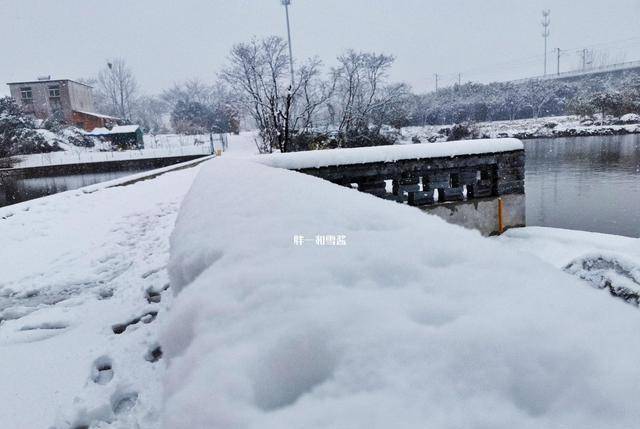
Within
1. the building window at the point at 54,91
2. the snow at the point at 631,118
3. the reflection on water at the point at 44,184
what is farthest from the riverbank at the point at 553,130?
the building window at the point at 54,91

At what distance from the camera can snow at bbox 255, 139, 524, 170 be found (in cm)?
539

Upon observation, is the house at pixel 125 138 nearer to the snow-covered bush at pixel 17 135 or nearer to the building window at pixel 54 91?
the snow-covered bush at pixel 17 135

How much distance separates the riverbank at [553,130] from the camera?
3422 centimetres

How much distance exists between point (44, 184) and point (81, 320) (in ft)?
69.5

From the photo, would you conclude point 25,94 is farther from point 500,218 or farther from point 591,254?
point 591,254

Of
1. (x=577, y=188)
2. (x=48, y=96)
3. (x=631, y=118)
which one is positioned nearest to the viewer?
(x=577, y=188)

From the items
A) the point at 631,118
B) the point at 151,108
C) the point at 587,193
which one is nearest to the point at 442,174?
the point at 587,193

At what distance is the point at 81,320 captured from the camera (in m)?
3.32

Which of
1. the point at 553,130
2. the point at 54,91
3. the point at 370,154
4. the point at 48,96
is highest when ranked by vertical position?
the point at 54,91

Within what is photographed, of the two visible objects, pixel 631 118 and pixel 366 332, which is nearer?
pixel 366 332

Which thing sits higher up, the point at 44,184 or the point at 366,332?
the point at 366,332

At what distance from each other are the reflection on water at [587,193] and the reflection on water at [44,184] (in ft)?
59.9

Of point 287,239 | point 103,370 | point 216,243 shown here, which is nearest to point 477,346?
point 287,239

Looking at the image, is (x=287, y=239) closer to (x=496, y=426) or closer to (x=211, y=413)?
(x=211, y=413)
